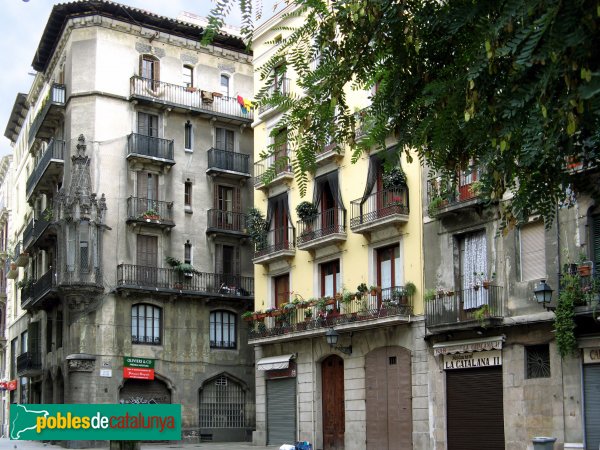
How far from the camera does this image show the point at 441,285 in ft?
94.6

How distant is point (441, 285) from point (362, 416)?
5675 millimetres

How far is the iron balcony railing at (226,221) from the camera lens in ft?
143

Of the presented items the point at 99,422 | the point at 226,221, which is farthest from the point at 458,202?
the point at 226,221

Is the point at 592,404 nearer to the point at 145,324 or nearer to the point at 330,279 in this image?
the point at 330,279

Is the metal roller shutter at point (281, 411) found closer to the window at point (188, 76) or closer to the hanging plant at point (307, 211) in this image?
the hanging plant at point (307, 211)

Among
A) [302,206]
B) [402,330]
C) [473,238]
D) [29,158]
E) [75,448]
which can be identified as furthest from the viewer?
[29,158]

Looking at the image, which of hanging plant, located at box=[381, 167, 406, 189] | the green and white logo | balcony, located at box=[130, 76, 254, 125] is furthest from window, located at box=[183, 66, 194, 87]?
the green and white logo

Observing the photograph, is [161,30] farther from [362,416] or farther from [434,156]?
[434,156]

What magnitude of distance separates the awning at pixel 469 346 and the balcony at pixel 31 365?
78.2 ft

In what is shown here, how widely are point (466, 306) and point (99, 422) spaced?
14799mm

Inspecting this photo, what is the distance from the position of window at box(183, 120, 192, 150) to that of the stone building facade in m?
0.06

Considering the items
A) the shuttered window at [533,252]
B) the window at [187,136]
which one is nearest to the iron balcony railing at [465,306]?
the shuttered window at [533,252]

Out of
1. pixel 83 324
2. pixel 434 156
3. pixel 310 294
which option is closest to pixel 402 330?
pixel 310 294

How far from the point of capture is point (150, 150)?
138 ft
